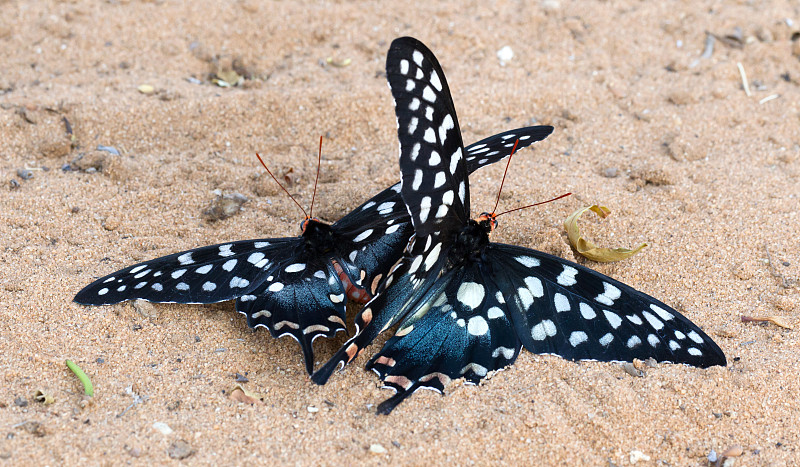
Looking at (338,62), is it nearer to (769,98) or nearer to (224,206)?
(224,206)

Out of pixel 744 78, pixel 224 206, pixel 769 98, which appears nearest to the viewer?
pixel 224 206

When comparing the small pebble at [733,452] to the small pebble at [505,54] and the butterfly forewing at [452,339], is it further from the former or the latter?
the small pebble at [505,54]

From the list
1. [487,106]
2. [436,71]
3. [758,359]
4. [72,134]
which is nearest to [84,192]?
[72,134]

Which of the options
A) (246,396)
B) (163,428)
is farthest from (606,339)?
(163,428)

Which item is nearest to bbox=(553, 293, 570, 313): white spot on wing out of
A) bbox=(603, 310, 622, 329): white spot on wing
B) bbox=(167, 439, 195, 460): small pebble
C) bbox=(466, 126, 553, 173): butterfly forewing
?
bbox=(603, 310, 622, 329): white spot on wing

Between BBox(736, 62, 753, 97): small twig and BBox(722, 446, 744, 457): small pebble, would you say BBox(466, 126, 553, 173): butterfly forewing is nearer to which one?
BBox(722, 446, 744, 457): small pebble

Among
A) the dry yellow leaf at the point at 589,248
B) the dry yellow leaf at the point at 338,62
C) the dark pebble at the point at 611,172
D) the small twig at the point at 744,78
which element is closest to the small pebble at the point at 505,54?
the dry yellow leaf at the point at 338,62
